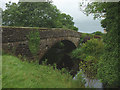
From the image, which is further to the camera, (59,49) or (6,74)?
(59,49)

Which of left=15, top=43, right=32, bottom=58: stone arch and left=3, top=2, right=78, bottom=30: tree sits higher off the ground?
left=3, top=2, right=78, bottom=30: tree

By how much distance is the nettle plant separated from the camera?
8383mm

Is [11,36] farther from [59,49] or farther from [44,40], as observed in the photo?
[59,49]

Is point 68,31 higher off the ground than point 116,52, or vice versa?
point 68,31

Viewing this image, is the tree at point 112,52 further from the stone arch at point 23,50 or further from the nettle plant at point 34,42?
the stone arch at point 23,50

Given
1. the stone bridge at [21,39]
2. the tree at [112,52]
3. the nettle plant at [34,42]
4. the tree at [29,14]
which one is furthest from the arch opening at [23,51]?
the tree at [29,14]

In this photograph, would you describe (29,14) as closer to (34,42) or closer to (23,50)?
(34,42)

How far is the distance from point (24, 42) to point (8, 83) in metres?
4.24

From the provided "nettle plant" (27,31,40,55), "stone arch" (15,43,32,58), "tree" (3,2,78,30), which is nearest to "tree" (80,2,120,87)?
"nettle plant" (27,31,40,55)

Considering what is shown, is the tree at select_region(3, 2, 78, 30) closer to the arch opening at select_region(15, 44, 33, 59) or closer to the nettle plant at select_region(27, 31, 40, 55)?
the nettle plant at select_region(27, 31, 40, 55)

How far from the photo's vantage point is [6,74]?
480cm

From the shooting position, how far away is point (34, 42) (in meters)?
8.56

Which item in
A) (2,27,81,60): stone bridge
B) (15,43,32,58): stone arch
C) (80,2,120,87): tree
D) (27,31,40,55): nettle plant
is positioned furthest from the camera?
(27,31,40,55): nettle plant

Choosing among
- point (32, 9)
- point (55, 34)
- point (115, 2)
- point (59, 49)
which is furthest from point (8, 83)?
point (59, 49)
